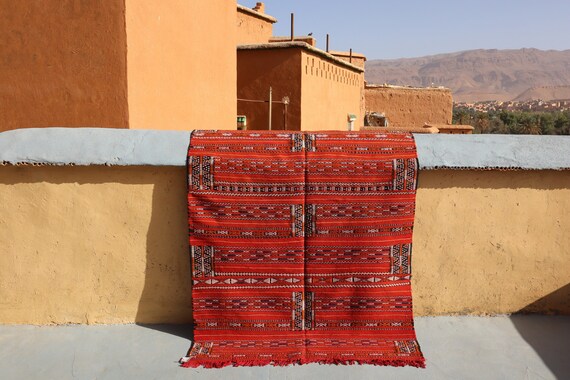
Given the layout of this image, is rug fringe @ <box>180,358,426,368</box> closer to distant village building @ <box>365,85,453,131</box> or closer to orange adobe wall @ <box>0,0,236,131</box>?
orange adobe wall @ <box>0,0,236,131</box>

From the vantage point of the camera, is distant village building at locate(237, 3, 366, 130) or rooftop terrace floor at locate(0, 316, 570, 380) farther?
distant village building at locate(237, 3, 366, 130)

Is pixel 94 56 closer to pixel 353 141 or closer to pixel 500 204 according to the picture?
pixel 353 141

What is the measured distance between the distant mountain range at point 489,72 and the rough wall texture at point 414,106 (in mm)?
97641

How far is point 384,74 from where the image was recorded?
14088cm

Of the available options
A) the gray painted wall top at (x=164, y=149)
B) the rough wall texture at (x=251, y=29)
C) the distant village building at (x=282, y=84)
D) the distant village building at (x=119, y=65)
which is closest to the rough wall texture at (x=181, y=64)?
the distant village building at (x=119, y=65)

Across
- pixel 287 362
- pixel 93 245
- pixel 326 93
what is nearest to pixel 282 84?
pixel 326 93

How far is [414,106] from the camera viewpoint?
921 inches

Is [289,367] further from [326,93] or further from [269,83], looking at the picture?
[326,93]

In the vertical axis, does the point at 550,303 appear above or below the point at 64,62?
below

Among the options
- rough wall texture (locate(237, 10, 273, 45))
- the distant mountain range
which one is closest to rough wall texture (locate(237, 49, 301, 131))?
rough wall texture (locate(237, 10, 273, 45))

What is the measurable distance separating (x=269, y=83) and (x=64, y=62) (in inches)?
228

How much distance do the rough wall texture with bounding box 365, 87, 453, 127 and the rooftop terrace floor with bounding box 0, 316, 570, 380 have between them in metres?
20.3

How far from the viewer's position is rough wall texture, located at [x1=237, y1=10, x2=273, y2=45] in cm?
1448

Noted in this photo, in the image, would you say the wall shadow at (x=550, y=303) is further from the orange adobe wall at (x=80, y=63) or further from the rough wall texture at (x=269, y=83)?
the rough wall texture at (x=269, y=83)
